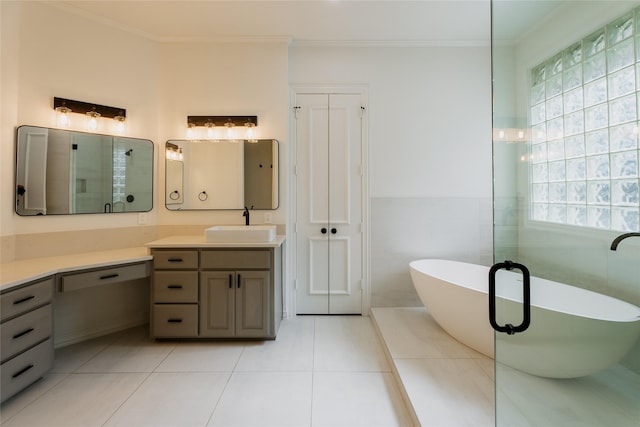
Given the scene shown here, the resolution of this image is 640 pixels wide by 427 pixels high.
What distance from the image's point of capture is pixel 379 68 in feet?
9.91

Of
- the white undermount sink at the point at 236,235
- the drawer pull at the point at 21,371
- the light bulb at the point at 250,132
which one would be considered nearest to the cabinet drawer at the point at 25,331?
the drawer pull at the point at 21,371

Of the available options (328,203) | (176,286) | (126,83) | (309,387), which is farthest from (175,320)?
(126,83)

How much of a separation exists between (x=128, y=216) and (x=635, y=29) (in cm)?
368

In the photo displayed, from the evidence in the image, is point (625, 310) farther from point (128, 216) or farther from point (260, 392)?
point (128, 216)

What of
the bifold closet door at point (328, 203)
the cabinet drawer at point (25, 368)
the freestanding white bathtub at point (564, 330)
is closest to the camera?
the freestanding white bathtub at point (564, 330)

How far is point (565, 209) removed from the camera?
1.32 m

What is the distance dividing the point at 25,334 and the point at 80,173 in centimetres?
136

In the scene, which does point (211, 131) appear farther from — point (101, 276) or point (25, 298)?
point (25, 298)

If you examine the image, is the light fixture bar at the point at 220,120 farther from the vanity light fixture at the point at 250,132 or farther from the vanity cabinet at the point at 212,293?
the vanity cabinet at the point at 212,293

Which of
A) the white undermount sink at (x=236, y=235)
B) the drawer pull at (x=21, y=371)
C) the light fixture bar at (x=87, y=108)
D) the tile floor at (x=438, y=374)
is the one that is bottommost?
the tile floor at (x=438, y=374)

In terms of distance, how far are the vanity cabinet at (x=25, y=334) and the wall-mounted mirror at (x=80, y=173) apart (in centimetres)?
81

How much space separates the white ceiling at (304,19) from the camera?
2.42 m

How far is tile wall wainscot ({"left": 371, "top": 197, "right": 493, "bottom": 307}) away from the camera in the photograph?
3014mm

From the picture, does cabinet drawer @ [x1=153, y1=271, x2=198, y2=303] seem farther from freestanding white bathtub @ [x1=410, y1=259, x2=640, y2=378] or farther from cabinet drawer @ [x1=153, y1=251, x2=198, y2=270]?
freestanding white bathtub @ [x1=410, y1=259, x2=640, y2=378]
